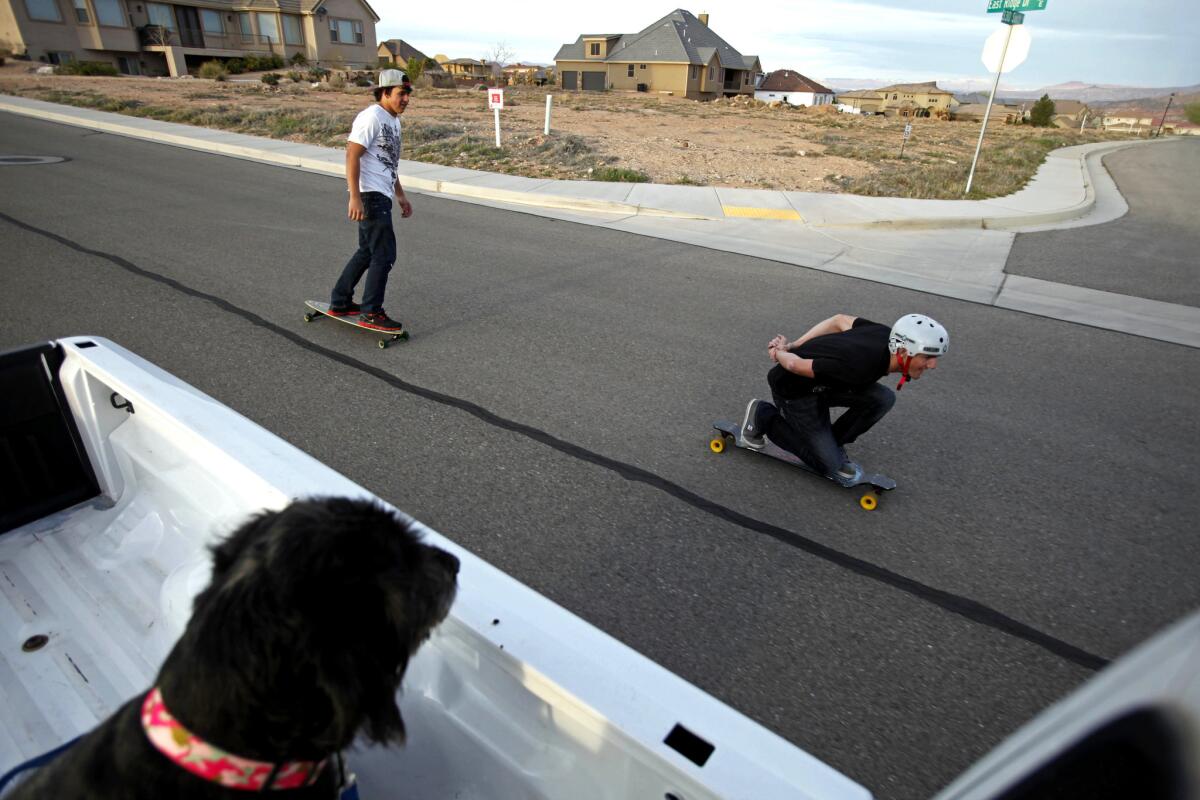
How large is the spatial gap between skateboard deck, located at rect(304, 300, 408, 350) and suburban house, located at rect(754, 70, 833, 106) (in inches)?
3552

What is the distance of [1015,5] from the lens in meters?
11.9

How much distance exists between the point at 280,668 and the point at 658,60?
6900cm

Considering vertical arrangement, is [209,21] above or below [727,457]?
above

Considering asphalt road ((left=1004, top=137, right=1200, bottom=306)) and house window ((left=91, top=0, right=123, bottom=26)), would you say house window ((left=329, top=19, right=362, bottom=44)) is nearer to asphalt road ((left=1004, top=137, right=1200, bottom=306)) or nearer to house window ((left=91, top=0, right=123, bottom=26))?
house window ((left=91, top=0, right=123, bottom=26))

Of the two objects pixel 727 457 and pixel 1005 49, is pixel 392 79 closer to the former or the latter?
pixel 727 457

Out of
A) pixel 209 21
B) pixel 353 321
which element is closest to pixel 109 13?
pixel 209 21

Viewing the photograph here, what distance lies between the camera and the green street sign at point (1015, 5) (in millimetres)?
11734

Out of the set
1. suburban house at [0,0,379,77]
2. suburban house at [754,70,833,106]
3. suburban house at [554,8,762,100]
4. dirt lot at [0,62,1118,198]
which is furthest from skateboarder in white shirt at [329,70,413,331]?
suburban house at [754,70,833,106]

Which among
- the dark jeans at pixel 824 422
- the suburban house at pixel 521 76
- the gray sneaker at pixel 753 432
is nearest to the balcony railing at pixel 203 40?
the suburban house at pixel 521 76

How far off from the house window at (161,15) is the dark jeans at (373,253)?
58094 mm

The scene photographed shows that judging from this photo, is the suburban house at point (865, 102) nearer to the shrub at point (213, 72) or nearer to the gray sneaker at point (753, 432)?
the shrub at point (213, 72)

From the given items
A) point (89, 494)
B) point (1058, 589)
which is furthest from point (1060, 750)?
point (89, 494)

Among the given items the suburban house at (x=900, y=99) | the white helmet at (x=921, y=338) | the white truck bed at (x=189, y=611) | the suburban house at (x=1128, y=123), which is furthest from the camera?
the suburban house at (x=900, y=99)

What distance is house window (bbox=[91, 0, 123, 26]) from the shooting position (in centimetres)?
Answer: 4588
